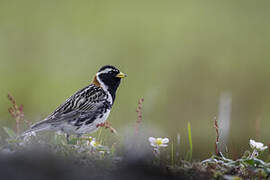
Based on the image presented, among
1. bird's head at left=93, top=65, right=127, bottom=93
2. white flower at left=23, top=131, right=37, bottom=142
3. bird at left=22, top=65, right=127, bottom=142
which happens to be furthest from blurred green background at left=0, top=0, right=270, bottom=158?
white flower at left=23, top=131, right=37, bottom=142

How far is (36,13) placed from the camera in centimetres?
2239

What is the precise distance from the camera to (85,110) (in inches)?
264

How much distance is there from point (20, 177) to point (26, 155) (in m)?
0.32

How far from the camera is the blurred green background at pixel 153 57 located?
→ 45.0 ft

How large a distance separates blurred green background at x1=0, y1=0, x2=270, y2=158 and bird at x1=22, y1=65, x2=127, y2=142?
75.1 inches

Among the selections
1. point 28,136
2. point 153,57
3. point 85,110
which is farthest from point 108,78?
point 153,57

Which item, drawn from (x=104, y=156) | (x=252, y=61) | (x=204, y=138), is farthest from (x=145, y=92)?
(x=104, y=156)

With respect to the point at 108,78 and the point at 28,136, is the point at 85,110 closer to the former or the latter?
the point at 108,78

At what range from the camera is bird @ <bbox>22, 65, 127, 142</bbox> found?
6.36 metres

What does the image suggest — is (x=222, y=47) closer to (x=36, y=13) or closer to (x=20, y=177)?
(x=36, y=13)

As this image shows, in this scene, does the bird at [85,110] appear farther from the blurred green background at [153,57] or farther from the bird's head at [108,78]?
the blurred green background at [153,57]

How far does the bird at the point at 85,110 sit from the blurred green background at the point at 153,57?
6.26ft

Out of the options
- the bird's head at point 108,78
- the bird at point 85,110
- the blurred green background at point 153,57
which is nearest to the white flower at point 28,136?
the bird at point 85,110

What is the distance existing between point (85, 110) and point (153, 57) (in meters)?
12.2
